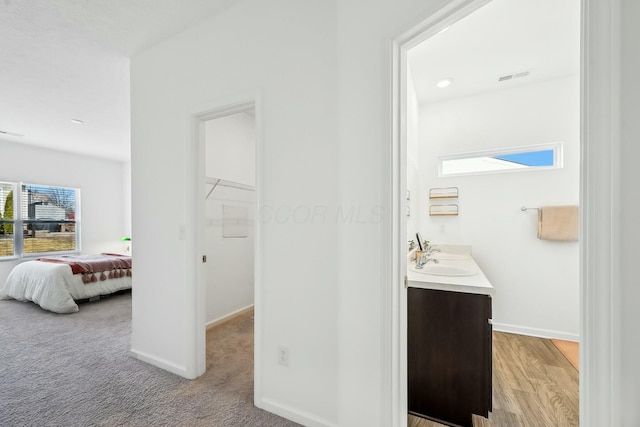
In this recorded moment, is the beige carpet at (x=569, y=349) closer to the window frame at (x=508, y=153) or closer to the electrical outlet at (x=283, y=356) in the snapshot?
the window frame at (x=508, y=153)

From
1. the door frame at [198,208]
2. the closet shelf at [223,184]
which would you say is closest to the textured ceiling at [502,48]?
the door frame at [198,208]

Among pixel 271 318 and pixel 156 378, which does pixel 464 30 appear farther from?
pixel 156 378

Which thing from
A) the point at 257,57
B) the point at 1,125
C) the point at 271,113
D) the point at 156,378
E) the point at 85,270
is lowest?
→ the point at 156,378

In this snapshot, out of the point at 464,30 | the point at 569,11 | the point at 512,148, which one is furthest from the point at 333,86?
the point at 512,148

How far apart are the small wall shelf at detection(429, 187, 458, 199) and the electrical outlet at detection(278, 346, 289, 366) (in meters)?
2.62

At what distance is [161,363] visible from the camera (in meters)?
2.30

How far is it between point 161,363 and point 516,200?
Result: 12.9 feet

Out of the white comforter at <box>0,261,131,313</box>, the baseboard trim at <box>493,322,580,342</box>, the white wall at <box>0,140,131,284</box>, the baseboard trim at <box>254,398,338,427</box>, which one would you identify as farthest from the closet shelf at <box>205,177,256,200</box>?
the white wall at <box>0,140,131,284</box>

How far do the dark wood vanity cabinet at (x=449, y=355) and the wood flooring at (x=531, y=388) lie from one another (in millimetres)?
137

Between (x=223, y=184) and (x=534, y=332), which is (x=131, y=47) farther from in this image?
(x=534, y=332)

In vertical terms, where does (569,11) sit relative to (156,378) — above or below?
above

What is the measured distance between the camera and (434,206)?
11.5 ft

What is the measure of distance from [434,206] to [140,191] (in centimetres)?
321

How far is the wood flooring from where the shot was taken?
1.74 m
